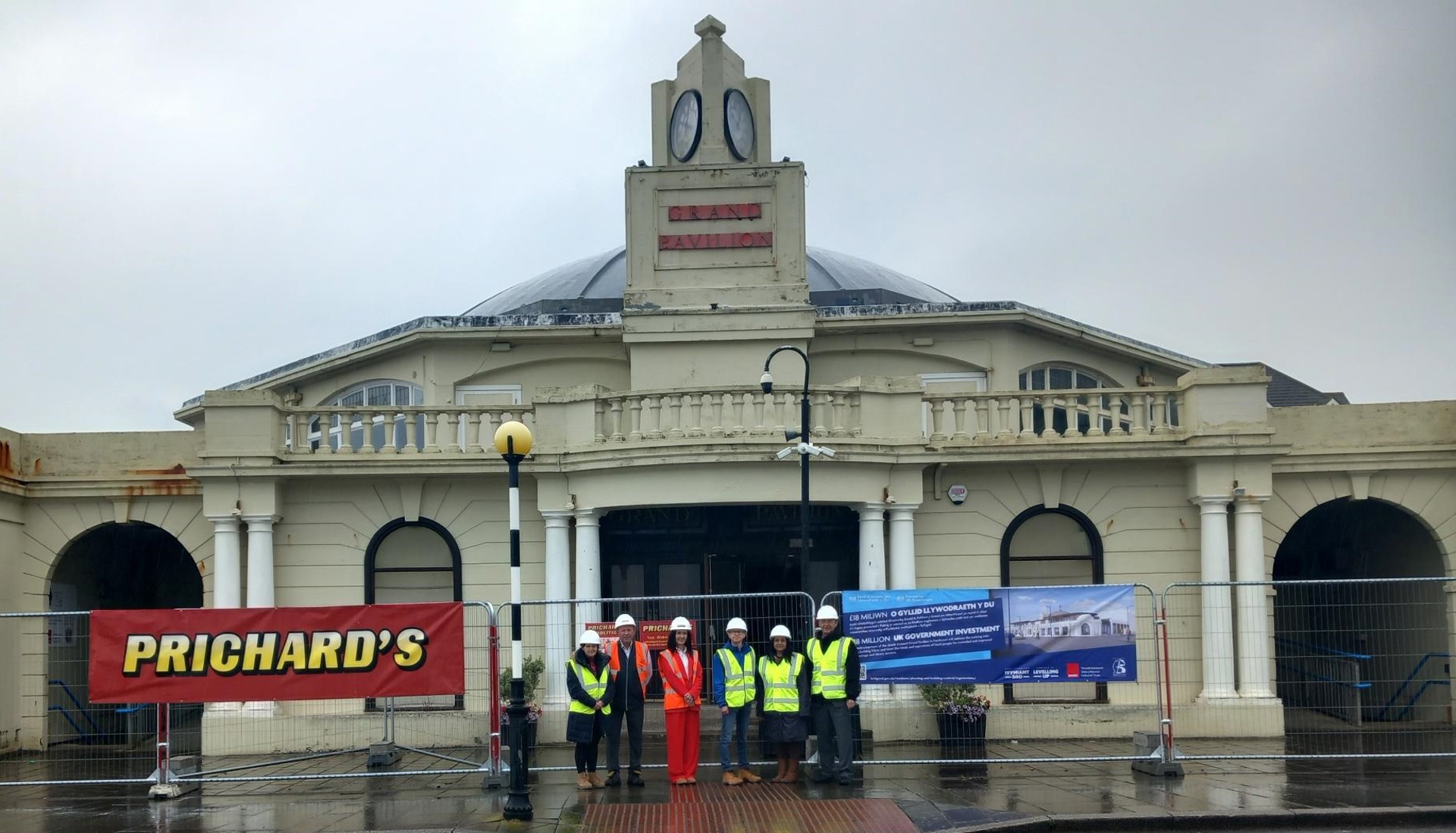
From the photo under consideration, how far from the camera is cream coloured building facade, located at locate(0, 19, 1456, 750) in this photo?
19406mm

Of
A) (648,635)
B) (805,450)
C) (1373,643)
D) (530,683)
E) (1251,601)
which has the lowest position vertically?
(530,683)

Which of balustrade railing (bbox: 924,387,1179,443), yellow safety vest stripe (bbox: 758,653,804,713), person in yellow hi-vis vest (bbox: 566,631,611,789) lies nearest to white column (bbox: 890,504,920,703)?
balustrade railing (bbox: 924,387,1179,443)

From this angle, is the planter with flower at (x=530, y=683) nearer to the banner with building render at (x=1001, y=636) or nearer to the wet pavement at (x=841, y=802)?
the wet pavement at (x=841, y=802)

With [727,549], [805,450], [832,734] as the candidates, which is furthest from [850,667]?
[727,549]

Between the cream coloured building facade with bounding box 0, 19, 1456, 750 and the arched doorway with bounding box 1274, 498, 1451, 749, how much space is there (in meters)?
0.18

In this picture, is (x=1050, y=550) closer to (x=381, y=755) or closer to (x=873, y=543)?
(x=873, y=543)

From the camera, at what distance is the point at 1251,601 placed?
19.6 m

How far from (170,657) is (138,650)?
37cm

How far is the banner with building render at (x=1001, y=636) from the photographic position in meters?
15.9

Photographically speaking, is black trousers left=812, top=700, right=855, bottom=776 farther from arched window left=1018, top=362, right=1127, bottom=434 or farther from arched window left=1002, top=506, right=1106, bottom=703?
arched window left=1018, top=362, right=1127, bottom=434

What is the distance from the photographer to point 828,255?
104 ft

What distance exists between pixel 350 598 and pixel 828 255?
15.0 metres

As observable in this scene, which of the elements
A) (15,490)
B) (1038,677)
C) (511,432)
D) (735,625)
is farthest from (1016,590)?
(15,490)

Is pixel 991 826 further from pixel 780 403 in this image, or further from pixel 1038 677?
pixel 780 403
